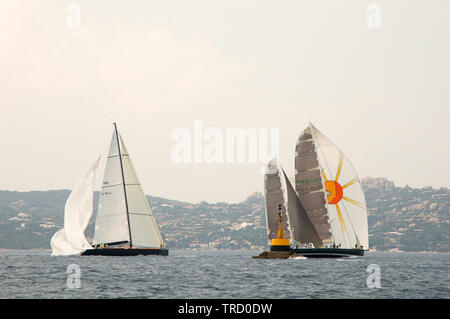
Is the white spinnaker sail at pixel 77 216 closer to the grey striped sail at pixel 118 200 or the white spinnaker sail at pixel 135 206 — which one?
the grey striped sail at pixel 118 200

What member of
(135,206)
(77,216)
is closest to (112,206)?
→ (135,206)

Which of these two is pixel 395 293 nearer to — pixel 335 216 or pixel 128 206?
pixel 335 216

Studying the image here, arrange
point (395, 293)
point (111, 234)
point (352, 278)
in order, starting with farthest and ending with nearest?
1. point (111, 234)
2. point (352, 278)
3. point (395, 293)

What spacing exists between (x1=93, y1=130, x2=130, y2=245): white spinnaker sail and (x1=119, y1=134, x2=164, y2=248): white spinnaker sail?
0.74 m

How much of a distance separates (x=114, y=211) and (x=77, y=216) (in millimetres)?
4622

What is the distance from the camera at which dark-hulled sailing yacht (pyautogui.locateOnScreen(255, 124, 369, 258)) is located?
2862 inches

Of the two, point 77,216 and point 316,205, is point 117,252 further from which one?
point 316,205

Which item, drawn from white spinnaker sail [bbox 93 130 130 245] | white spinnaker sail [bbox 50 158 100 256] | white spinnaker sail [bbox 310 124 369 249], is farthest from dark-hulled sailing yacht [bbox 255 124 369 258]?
white spinnaker sail [bbox 50 158 100 256]

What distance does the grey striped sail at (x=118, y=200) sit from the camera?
77.9 m

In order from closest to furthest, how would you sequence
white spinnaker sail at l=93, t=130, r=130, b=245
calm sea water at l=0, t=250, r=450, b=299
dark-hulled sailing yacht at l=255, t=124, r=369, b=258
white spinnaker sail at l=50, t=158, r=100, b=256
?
calm sea water at l=0, t=250, r=450, b=299 < dark-hulled sailing yacht at l=255, t=124, r=369, b=258 < white spinnaker sail at l=93, t=130, r=130, b=245 < white spinnaker sail at l=50, t=158, r=100, b=256

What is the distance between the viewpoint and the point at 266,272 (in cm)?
5466

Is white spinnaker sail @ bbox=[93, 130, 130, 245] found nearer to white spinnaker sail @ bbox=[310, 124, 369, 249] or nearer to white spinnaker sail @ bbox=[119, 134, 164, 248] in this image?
white spinnaker sail @ bbox=[119, 134, 164, 248]
